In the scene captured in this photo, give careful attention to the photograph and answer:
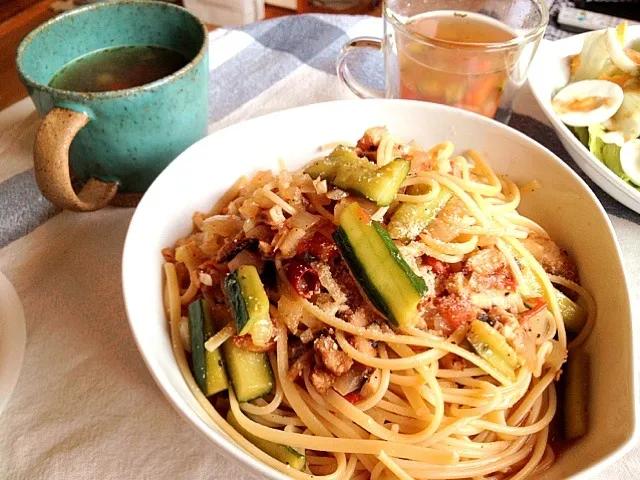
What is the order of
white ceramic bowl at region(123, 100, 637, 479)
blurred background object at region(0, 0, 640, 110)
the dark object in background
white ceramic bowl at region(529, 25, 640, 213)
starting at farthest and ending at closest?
the dark object in background → blurred background object at region(0, 0, 640, 110) → white ceramic bowl at region(529, 25, 640, 213) → white ceramic bowl at region(123, 100, 637, 479)

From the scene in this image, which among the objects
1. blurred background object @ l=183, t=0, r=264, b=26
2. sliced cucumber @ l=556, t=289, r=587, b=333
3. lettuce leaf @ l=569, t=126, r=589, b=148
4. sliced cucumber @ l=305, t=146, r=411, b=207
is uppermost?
sliced cucumber @ l=305, t=146, r=411, b=207

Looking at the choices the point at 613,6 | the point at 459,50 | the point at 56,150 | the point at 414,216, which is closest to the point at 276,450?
the point at 414,216

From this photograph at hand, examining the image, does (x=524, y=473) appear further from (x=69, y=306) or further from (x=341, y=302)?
(x=69, y=306)

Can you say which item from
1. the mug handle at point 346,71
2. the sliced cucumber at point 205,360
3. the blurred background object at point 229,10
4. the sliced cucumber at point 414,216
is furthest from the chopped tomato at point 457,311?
the blurred background object at point 229,10

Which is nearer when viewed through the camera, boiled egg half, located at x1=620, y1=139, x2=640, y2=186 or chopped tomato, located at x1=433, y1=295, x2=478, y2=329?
chopped tomato, located at x1=433, y1=295, x2=478, y2=329

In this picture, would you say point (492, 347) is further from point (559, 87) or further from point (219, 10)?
point (219, 10)

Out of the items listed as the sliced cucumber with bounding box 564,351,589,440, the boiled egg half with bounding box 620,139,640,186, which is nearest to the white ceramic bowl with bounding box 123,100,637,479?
the sliced cucumber with bounding box 564,351,589,440

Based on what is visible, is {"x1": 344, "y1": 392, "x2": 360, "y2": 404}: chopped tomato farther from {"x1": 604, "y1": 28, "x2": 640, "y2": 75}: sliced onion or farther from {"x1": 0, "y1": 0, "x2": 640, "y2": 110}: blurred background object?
{"x1": 0, "y1": 0, "x2": 640, "y2": 110}: blurred background object
